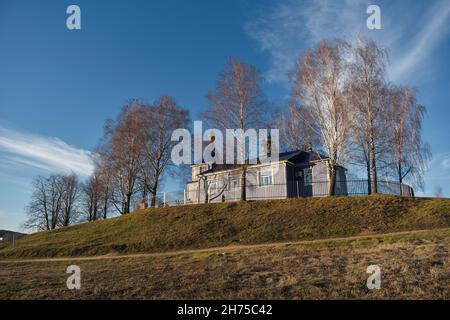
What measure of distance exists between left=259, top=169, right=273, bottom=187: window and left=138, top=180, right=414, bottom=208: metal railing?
32 centimetres

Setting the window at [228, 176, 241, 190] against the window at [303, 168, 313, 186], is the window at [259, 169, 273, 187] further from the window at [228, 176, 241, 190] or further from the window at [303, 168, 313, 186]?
the window at [303, 168, 313, 186]

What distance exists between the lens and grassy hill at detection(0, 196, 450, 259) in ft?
60.1

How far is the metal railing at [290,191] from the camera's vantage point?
25.7 m

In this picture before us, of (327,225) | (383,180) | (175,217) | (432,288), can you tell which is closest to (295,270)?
(432,288)

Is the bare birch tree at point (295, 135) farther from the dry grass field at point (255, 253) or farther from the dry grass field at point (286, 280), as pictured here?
the dry grass field at point (286, 280)

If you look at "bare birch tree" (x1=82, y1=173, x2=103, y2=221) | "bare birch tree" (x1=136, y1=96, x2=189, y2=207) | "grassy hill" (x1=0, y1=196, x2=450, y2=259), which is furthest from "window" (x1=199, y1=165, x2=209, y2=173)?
"bare birch tree" (x1=82, y1=173, x2=103, y2=221)

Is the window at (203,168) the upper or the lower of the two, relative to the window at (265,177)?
upper

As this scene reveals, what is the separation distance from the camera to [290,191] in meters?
Result: 27.3

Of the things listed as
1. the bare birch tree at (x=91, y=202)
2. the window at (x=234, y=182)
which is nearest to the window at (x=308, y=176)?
the window at (x=234, y=182)

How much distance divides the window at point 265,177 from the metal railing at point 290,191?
320mm

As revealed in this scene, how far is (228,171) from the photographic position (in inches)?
1202

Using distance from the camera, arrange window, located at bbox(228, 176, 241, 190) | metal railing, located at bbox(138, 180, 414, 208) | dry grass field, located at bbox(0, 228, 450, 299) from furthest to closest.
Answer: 1. window, located at bbox(228, 176, 241, 190)
2. metal railing, located at bbox(138, 180, 414, 208)
3. dry grass field, located at bbox(0, 228, 450, 299)
